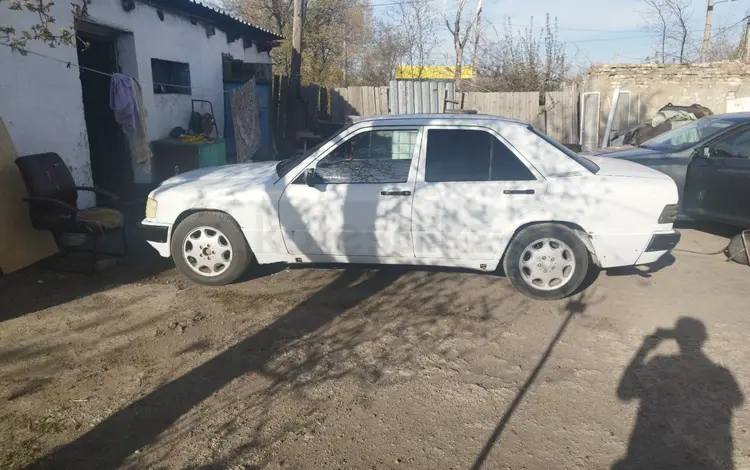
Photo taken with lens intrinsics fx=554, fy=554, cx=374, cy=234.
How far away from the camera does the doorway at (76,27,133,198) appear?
29.2 ft

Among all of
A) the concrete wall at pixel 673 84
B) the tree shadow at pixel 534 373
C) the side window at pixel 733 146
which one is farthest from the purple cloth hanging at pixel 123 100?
the concrete wall at pixel 673 84

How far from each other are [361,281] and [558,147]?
219cm

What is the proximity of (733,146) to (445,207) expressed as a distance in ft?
14.4

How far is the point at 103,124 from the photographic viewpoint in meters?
9.16

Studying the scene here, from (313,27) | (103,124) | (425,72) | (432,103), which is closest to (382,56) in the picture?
(425,72)

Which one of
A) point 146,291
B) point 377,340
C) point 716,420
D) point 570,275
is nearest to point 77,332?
point 146,291

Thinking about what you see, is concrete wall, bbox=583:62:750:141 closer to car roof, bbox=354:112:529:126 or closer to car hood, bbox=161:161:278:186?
car roof, bbox=354:112:529:126

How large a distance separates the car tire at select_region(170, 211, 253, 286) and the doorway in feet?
15.5

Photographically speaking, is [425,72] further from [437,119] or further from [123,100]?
[437,119]

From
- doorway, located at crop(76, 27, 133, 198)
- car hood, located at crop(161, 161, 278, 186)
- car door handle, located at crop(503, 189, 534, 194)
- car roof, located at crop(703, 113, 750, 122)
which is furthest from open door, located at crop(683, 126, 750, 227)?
doorway, located at crop(76, 27, 133, 198)

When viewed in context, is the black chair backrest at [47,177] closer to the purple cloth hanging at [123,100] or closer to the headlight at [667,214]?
the purple cloth hanging at [123,100]

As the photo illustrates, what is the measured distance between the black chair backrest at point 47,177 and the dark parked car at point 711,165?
22.5 feet

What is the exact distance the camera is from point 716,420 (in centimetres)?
312

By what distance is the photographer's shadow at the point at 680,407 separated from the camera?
2811mm
